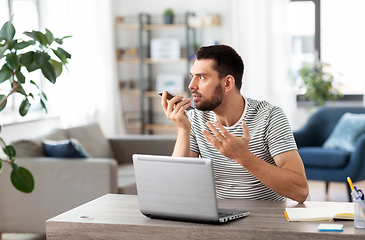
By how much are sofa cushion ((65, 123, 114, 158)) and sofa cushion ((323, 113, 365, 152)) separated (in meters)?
1.96

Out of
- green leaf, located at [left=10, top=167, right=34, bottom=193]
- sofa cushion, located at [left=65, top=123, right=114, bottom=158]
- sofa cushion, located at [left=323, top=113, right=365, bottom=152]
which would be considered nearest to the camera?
green leaf, located at [left=10, top=167, right=34, bottom=193]

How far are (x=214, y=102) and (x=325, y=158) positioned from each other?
2450 millimetres

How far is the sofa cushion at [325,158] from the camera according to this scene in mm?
4016

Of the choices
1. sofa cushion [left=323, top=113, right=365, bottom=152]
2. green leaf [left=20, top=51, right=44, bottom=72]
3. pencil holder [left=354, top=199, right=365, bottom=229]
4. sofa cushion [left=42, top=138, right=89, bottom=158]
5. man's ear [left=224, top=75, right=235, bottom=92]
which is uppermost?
green leaf [left=20, top=51, right=44, bottom=72]

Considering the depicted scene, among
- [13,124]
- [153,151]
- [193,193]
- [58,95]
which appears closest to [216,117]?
[193,193]

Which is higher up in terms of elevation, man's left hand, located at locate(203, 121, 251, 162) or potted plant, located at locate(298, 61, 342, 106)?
man's left hand, located at locate(203, 121, 251, 162)

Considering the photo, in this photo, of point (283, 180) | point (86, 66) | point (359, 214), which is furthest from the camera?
point (86, 66)

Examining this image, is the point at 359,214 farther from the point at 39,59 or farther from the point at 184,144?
the point at 39,59

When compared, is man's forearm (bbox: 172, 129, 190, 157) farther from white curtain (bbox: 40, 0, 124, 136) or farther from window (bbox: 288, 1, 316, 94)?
window (bbox: 288, 1, 316, 94)

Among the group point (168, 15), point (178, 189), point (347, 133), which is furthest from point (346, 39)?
point (178, 189)

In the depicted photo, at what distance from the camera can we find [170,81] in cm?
583

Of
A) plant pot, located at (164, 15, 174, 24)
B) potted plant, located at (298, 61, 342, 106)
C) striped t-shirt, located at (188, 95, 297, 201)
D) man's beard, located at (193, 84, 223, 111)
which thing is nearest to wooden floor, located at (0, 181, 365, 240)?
potted plant, located at (298, 61, 342, 106)

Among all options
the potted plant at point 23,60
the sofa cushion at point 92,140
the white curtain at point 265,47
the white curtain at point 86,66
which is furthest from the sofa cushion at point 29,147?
the white curtain at point 265,47

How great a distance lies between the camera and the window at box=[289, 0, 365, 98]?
18.4ft
